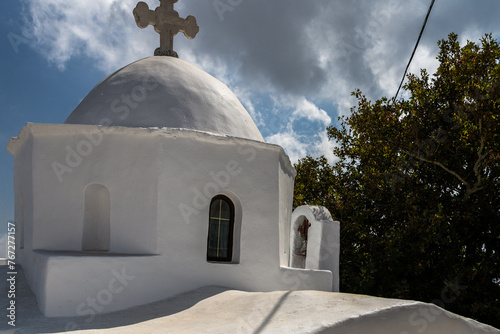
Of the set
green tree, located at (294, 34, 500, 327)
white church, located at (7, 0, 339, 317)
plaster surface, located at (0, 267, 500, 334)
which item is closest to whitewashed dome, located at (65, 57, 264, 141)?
white church, located at (7, 0, 339, 317)

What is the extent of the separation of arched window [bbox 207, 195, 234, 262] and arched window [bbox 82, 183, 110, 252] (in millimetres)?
1753

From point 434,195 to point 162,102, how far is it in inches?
334

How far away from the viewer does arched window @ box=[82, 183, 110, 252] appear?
24.7 feet

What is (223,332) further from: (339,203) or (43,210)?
(339,203)

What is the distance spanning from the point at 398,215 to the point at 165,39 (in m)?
8.13

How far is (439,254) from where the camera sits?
12.6 m

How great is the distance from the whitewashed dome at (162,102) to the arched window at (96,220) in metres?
1.18

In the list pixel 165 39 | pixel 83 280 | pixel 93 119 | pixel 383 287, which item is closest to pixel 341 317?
pixel 83 280

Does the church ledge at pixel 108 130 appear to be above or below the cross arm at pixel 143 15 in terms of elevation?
below

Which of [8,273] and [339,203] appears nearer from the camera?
[8,273]

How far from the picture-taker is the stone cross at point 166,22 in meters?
8.94

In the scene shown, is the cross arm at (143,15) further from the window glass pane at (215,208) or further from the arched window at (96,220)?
the window glass pane at (215,208)

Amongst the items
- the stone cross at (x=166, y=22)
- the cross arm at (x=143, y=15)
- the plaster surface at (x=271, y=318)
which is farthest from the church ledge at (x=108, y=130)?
the cross arm at (x=143, y=15)

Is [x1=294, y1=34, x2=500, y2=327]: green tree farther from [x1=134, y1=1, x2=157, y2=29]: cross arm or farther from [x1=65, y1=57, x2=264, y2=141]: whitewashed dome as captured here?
[x1=134, y1=1, x2=157, y2=29]: cross arm
